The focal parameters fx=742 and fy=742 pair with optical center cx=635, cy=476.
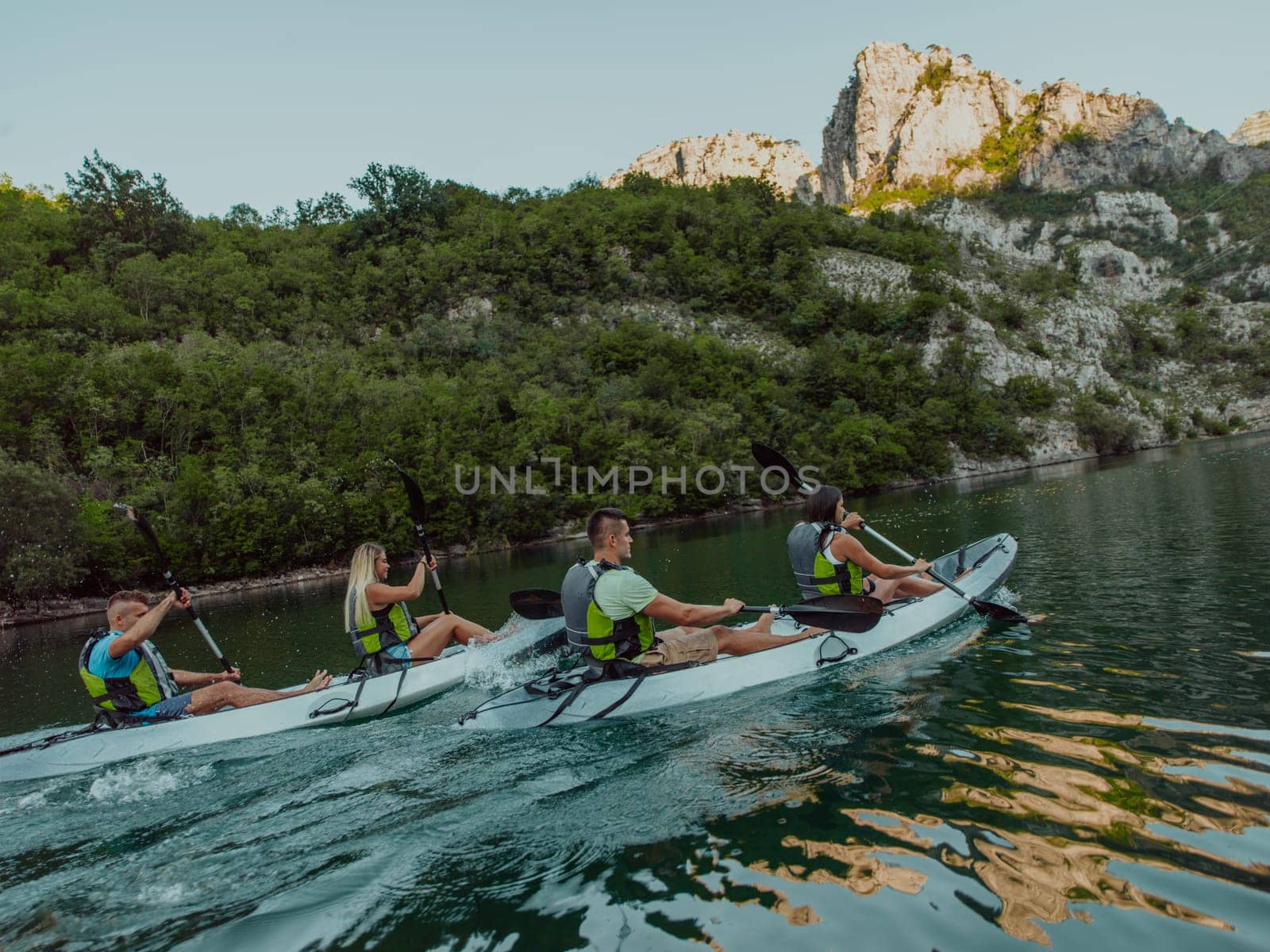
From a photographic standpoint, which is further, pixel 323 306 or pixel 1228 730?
pixel 323 306

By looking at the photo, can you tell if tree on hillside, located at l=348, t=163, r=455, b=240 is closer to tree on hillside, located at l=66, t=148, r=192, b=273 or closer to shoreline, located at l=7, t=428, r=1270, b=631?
tree on hillside, located at l=66, t=148, r=192, b=273

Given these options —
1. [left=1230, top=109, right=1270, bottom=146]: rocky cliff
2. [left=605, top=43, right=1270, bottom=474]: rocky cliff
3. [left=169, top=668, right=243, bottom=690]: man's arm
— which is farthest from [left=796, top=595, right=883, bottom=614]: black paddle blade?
[left=1230, top=109, right=1270, bottom=146]: rocky cliff

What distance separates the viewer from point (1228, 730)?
4.81 meters

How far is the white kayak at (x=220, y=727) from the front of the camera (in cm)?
745

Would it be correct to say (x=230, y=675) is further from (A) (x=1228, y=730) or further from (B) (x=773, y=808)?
(A) (x=1228, y=730)

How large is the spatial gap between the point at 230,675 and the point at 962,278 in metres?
95.4

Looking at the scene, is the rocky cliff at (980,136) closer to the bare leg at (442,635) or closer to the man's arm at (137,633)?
the bare leg at (442,635)

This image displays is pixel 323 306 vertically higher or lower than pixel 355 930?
higher

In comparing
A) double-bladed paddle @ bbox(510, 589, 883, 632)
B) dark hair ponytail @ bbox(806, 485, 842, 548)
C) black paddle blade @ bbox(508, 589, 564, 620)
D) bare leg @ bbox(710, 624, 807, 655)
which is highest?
dark hair ponytail @ bbox(806, 485, 842, 548)

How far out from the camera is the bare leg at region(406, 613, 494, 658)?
32.2 feet

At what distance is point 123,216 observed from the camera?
72125 mm

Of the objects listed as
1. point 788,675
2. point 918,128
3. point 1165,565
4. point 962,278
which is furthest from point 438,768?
point 918,128

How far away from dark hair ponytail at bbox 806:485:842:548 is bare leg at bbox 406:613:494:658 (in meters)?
4.50


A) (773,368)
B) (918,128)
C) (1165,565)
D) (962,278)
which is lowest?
(1165,565)
